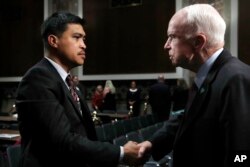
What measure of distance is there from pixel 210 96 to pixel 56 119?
75cm

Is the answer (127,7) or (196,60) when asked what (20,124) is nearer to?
(196,60)

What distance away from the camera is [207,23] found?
1.69 metres

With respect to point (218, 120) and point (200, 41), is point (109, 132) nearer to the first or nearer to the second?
point (200, 41)

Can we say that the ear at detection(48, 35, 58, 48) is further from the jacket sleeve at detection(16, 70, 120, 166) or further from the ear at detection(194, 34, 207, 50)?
the ear at detection(194, 34, 207, 50)

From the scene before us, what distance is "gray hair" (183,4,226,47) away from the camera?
169cm

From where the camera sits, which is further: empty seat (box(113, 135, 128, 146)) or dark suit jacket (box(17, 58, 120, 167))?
empty seat (box(113, 135, 128, 146))

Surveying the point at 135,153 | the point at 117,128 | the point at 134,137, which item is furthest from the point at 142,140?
the point at 135,153

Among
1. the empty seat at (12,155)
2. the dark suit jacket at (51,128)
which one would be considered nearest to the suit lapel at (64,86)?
the dark suit jacket at (51,128)

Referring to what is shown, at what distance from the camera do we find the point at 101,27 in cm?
1228

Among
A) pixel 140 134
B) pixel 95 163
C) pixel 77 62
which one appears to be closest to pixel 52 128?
pixel 95 163

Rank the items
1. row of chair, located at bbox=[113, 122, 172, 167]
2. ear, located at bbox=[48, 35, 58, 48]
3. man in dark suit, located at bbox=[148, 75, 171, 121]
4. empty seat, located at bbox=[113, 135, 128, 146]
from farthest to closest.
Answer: man in dark suit, located at bbox=[148, 75, 171, 121] < empty seat, located at bbox=[113, 135, 128, 146] < row of chair, located at bbox=[113, 122, 172, 167] < ear, located at bbox=[48, 35, 58, 48]

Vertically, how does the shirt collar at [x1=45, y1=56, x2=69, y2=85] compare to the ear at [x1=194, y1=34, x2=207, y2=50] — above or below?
below

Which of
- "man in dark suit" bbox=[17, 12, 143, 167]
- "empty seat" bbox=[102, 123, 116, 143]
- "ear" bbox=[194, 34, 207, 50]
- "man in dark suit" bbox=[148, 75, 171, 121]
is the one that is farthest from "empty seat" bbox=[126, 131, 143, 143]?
"man in dark suit" bbox=[148, 75, 171, 121]

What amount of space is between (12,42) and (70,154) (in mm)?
12732
